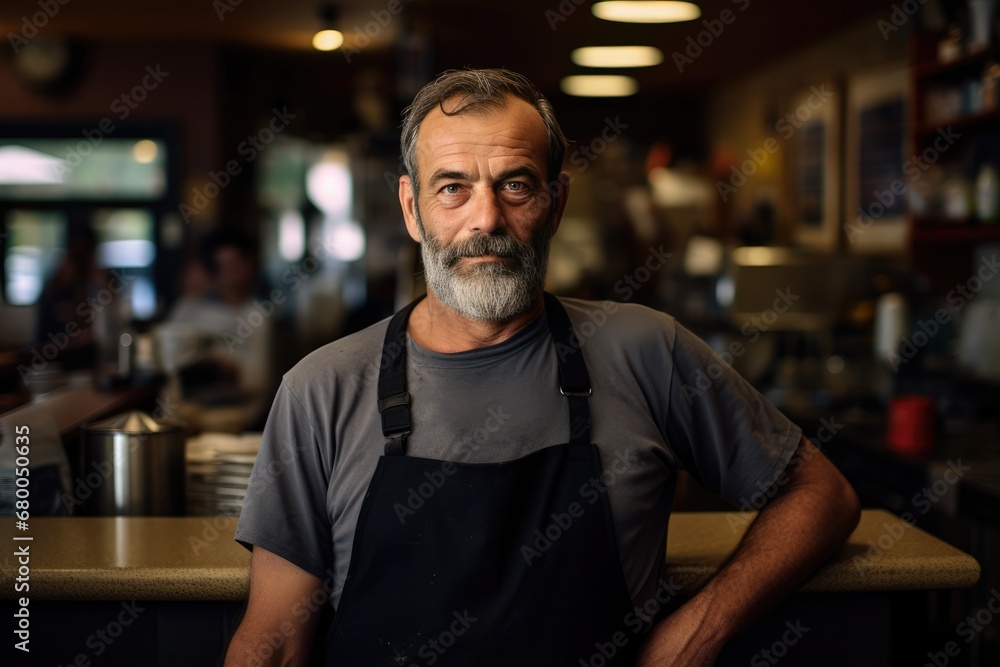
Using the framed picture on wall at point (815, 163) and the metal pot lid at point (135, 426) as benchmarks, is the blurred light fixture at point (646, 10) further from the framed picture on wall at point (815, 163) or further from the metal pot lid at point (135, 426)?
the metal pot lid at point (135, 426)

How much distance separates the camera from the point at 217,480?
87.3 inches

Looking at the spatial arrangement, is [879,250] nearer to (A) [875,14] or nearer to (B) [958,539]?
(A) [875,14]

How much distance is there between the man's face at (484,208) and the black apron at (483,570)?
27 centimetres

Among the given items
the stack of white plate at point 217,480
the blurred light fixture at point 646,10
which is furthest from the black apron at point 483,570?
the blurred light fixture at point 646,10

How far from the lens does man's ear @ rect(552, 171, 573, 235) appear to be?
175 cm

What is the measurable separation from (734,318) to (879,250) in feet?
3.51

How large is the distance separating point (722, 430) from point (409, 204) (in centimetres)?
64

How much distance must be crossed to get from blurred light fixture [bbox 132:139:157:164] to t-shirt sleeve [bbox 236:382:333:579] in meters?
7.05

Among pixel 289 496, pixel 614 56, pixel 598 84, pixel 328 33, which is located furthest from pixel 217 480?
pixel 598 84

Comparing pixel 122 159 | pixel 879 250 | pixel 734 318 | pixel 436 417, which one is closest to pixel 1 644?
pixel 436 417

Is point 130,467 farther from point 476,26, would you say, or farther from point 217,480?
point 476,26

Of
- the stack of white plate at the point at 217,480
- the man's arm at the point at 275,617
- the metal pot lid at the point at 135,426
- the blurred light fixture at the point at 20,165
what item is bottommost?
the man's arm at the point at 275,617

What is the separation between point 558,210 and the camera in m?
1.78

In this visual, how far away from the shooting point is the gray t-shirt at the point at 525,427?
1.60 m
